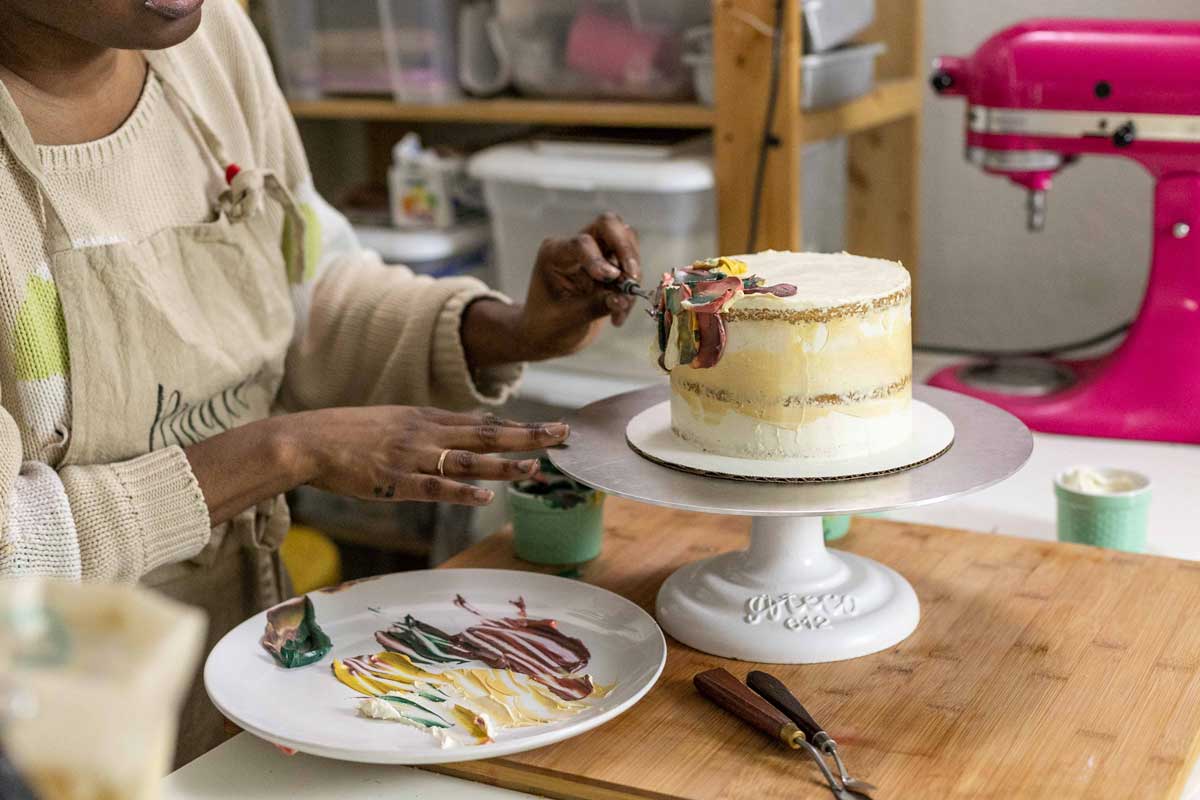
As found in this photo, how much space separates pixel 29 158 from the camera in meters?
1.06

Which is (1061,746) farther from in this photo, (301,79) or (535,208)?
(301,79)

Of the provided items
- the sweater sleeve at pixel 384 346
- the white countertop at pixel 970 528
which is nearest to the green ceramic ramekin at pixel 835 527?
the white countertop at pixel 970 528

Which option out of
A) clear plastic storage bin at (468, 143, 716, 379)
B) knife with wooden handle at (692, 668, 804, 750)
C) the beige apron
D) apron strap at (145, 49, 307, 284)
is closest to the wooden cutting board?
knife with wooden handle at (692, 668, 804, 750)

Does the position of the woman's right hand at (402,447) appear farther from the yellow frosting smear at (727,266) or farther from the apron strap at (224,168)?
the apron strap at (224,168)

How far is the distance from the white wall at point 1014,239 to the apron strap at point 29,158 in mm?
1342

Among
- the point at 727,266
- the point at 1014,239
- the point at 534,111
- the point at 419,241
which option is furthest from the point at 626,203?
the point at 727,266

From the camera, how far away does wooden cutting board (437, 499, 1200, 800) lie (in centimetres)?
82

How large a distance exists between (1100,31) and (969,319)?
0.62 meters

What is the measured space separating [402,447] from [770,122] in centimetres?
79

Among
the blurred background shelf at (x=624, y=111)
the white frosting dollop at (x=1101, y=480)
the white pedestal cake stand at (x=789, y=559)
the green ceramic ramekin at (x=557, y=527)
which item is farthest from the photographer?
the blurred background shelf at (x=624, y=111)

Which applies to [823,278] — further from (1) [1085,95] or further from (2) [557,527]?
(1) [1085,95]

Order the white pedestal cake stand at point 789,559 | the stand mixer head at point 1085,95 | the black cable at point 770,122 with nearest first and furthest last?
the white pedestal cake stand at point 789,559
the stand mixer head at point 1085,95
the black cable at point 770,122

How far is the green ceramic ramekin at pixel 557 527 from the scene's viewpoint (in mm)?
1166

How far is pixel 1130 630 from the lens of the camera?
102cm
